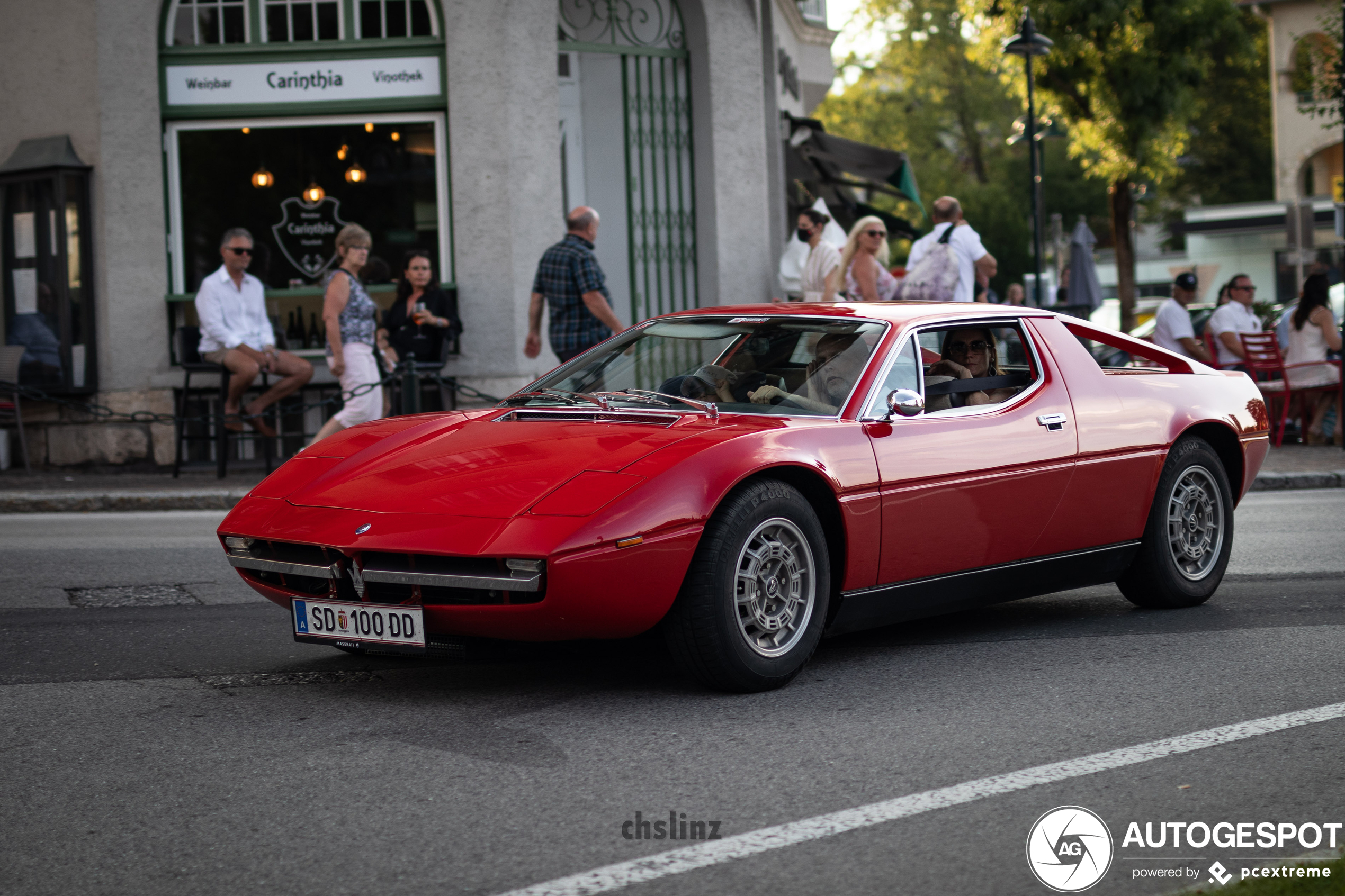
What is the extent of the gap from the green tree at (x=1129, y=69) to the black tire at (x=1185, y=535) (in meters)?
24.9

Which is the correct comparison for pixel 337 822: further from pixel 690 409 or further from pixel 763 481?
pixel 690 409

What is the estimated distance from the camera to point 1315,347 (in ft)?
50.4

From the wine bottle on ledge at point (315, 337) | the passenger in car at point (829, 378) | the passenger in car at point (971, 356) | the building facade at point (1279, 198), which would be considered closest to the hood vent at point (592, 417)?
the passenger in car at point (829, 378)

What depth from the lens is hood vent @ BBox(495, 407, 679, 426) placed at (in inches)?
211

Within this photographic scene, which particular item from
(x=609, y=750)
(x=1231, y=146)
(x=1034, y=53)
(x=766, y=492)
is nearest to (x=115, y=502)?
(x=766, y=492)

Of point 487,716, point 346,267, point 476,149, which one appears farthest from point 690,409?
point 476,149

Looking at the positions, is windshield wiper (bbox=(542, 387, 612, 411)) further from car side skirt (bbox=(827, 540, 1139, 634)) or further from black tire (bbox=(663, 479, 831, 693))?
car side skirt (bbox=(827, 540, 1139, 634))

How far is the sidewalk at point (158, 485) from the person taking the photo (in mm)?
11742

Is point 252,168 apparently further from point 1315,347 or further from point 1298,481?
point 1315,347

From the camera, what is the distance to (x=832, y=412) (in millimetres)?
5406

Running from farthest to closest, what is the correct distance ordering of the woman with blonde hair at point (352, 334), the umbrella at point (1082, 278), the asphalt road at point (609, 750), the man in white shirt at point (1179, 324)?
the umbrella at point (1082, 278), the man in white shirt at point (1179, 324), the woman with blonde hair at point (352, 334), the asphalt road at point (609, 750)

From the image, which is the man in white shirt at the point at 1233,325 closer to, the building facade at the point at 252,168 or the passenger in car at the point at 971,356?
the building facade at the point at 252,168

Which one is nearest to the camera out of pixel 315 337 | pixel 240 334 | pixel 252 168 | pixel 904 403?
pixel 904 403

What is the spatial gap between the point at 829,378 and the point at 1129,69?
27.4m
